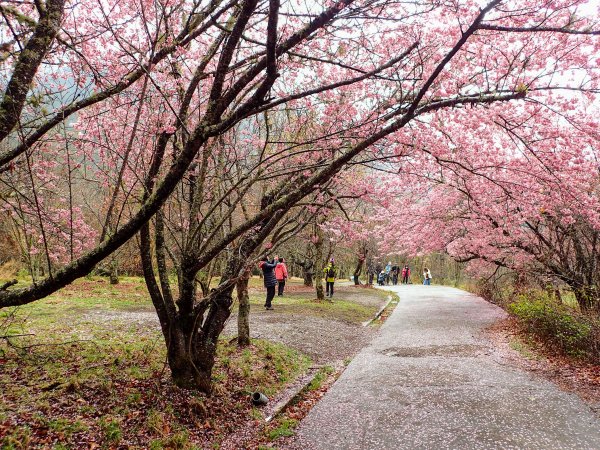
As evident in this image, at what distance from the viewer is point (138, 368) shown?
20.5 ft

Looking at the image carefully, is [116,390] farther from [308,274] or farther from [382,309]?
[308,274]

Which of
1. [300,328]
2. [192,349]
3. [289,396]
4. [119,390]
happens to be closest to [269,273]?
[300,328]

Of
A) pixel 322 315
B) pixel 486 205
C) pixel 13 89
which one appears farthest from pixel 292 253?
pixel 13 89

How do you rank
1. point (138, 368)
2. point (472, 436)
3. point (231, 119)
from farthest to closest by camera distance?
1. point (138, 368)
2. point (472, 436)
3. point (231, 119)

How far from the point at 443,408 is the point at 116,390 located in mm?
4398

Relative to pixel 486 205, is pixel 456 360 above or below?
below

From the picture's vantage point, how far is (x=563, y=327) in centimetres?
878

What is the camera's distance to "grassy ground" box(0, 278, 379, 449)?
14.1 ft

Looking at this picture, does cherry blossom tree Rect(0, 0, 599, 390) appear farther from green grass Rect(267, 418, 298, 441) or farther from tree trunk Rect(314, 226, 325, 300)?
tree trunk Rect(314, 226, 325, 300)

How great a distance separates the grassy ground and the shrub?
5.27 m

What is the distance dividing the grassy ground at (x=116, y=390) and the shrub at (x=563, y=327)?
Result: 17.3 feet

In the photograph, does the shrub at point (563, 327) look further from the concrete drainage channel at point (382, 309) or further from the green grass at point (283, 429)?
the green grass at point (283, 429)

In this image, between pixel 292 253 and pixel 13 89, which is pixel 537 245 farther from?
pixel 292 253

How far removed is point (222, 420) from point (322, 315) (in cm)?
871
